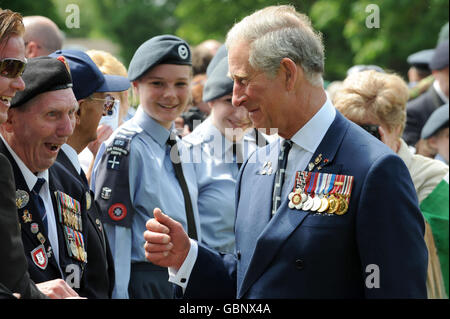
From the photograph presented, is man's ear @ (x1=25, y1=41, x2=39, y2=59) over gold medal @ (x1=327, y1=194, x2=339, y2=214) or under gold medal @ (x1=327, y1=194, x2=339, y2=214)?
over

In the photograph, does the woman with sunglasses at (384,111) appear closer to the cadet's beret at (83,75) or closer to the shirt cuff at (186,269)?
the cadet's beret at (83,75)

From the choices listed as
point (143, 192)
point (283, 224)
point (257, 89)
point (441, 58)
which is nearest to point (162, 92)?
point (143, 192)

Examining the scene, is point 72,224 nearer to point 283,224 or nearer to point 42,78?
point 42,78

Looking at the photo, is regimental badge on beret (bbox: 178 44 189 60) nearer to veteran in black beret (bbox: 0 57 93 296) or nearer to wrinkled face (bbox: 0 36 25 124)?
veteran in black beret (bbox: 0 57 93 296)

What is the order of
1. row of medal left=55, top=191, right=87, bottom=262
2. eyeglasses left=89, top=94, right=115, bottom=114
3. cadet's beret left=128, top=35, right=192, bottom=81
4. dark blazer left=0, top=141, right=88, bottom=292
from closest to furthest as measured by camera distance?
dark blazer left=0, top=141, right=88, bottom=292 → row of medal left=55, top=191, right=87, bottom=262 → eyeglasses left=89, top=94, right=115, bottom=114 → cadet's beret left=128, top=35, right=192, bottom=81

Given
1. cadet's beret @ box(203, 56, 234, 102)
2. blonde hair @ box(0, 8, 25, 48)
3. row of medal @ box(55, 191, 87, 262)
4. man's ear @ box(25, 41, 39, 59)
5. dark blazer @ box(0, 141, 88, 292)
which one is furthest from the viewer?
man's ear @ box(25, 41, 39, 59)

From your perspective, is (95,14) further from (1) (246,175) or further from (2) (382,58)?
(1) (246,175)

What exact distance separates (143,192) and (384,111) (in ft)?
5.80

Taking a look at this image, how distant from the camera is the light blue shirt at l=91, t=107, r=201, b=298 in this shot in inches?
193

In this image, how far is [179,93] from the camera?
215 inches

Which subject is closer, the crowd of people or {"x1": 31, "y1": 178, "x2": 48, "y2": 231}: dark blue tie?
the crowd of people

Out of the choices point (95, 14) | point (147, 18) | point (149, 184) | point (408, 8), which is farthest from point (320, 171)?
point (95, 14)

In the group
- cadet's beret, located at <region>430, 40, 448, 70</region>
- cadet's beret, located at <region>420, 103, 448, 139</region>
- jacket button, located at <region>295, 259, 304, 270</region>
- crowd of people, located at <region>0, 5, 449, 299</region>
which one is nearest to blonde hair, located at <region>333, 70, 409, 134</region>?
crowd of people, located at <region>0, 5, 449, 299</region>

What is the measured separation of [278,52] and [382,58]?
14718 millimetres
